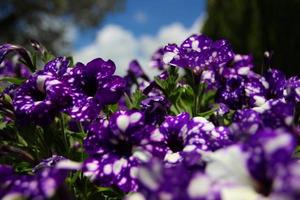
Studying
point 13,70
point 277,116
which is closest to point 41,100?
point 277,116

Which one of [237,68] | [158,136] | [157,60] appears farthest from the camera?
[157,60]

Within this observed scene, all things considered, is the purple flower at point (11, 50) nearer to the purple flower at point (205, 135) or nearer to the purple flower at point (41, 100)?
the purple flower at point (41, 100)

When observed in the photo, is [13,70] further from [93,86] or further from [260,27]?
[260,27]

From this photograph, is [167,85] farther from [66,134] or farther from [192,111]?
[66,134]

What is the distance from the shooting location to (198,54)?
4.86 ft

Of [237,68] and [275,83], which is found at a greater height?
[237,68]

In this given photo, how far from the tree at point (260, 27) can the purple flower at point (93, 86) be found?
5469mm

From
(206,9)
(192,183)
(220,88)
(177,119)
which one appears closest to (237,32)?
(206,9)

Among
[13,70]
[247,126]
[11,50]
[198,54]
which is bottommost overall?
[247,126]

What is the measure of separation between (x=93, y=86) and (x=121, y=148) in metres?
0.34

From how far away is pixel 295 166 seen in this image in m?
0.71

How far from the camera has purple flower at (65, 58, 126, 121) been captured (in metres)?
1.27

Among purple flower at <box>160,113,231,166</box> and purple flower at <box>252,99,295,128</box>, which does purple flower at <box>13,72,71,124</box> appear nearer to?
purple flower at <box>160,113,231,166</box>

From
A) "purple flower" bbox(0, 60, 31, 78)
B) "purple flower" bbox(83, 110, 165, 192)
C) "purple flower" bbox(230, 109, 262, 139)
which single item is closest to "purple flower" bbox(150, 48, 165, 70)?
"purple flower" bbox(0, 60, 31, 78)
